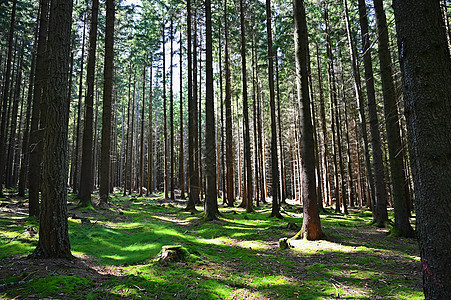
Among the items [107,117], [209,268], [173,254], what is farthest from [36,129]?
[209,268]

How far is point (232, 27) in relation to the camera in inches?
787

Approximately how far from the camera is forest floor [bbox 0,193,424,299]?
3793 millimetres

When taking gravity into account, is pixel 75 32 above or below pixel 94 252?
above

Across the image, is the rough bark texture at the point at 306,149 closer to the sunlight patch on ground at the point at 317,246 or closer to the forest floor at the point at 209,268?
the sunlight patch on ground at the point at 317,246

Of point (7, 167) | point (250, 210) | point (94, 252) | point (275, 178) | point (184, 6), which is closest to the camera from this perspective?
point (94, 252)

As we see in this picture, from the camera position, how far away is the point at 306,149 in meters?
7.77

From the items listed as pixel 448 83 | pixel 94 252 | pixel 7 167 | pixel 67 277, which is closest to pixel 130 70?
pixel 7 167

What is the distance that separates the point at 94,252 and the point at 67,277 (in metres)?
2.29

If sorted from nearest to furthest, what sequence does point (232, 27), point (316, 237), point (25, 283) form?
point (25, 283) < point (316, 237) < point (232, 27)

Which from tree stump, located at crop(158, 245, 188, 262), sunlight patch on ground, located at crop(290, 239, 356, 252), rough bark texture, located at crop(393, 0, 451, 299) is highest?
rough bark texture, located at crop(393, 0, 451, 299)

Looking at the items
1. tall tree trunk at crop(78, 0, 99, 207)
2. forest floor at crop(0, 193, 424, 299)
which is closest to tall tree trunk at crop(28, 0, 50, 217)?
forest floor at crop(0, 193, 424, 299)

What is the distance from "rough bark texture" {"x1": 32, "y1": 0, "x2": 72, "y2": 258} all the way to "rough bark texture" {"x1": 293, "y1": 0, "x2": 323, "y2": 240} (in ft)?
20.4

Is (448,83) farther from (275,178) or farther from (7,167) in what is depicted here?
(7,167)

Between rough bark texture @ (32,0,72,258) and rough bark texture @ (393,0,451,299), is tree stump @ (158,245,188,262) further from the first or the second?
rough bark texture @ (393,0,451,299)
